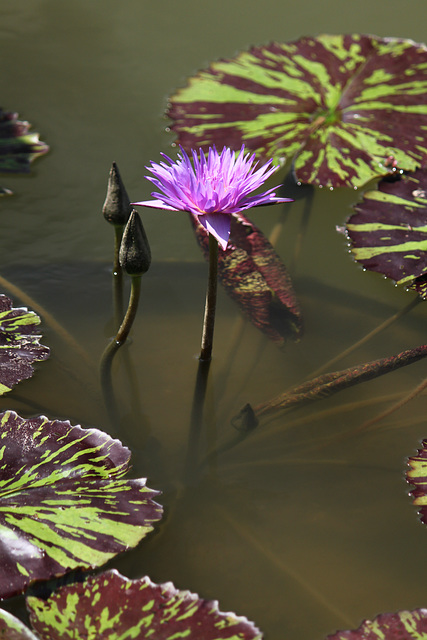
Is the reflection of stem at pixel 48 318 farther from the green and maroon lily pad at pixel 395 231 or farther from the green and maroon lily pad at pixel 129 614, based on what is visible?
the green and maroon lily pad at pixel 395 231

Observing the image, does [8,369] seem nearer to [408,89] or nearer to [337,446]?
[337,446]

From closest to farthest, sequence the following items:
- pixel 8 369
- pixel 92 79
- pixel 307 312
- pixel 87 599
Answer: pixel 87 599 < pixel 8 369 < pixel 307 312 < pixel 92 79

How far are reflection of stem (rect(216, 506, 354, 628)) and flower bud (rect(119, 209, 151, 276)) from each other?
0.70 meters

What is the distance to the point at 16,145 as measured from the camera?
2723 millimetres

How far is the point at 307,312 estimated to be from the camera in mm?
2180

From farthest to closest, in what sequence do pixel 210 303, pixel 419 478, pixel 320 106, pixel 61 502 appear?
pixel 320 106 < pixel 210 303 < pixel 419 478 < pixel 61 502

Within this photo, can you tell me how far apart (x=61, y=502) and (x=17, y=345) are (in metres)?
0.63

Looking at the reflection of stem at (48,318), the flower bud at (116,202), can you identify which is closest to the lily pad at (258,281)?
the flower bud at (116,202)

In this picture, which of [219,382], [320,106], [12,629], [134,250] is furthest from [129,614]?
[320,106]

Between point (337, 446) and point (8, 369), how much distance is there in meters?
0.99

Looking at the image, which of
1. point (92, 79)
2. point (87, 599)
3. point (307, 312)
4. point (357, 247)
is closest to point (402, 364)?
point (307, 312)

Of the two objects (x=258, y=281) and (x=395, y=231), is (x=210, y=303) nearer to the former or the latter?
(x=258, y=281)

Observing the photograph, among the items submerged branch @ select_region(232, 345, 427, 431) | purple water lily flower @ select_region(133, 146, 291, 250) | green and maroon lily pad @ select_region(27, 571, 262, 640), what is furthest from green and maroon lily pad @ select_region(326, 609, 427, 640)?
purple water lily flower @ select_region(133, 146, 291, 250)

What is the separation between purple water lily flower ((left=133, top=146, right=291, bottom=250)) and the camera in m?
1.47
